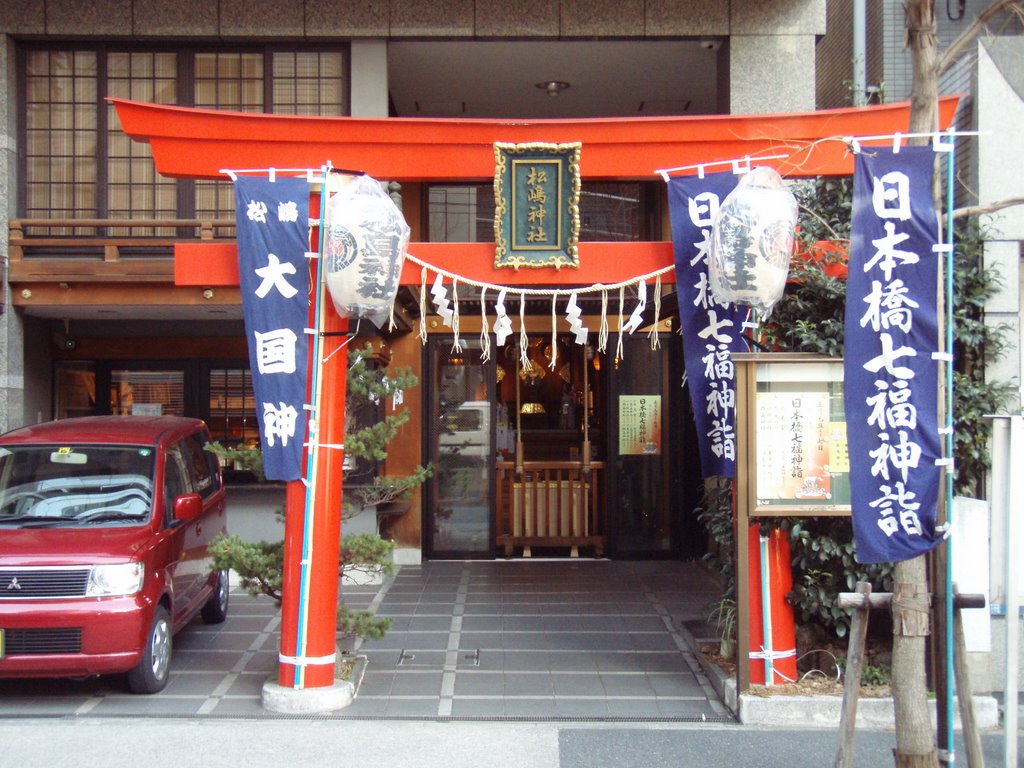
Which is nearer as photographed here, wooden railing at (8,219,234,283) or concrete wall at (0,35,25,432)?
wooden railing at (8,219,234,283)

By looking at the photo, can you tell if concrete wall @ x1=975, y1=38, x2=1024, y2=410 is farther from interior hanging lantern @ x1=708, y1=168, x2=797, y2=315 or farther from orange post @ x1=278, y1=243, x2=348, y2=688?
orange post @ x1=278, y1=243, x2=348, y2=688

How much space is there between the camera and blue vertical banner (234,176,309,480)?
6961mm

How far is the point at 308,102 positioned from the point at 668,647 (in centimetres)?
727

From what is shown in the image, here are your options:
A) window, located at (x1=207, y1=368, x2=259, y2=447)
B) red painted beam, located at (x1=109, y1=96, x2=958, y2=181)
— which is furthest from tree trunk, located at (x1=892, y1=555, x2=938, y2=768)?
window, located at (x1=207, y1=368, x2=259, y2=447)

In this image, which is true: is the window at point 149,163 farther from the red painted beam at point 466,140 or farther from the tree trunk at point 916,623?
the tree trunk at point 916,623

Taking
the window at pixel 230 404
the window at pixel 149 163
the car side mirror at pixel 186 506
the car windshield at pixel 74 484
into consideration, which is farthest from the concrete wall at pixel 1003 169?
the window at pixel 230 404

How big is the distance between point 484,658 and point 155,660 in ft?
9.17

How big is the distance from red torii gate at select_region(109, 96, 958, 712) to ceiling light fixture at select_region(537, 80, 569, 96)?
5.46 metres

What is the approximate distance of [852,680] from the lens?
206 inches

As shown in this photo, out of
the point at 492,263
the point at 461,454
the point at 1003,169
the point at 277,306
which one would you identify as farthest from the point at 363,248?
the point at 461,454

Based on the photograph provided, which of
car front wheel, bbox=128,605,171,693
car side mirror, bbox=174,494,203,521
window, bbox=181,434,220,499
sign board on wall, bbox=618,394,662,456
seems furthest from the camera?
sign board on wall, bbox=618,394,662,456

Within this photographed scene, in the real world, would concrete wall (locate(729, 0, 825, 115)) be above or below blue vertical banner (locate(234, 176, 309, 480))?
above

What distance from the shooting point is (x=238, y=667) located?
8.36 m

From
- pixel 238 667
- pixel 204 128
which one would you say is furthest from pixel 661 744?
pixel 204 128
